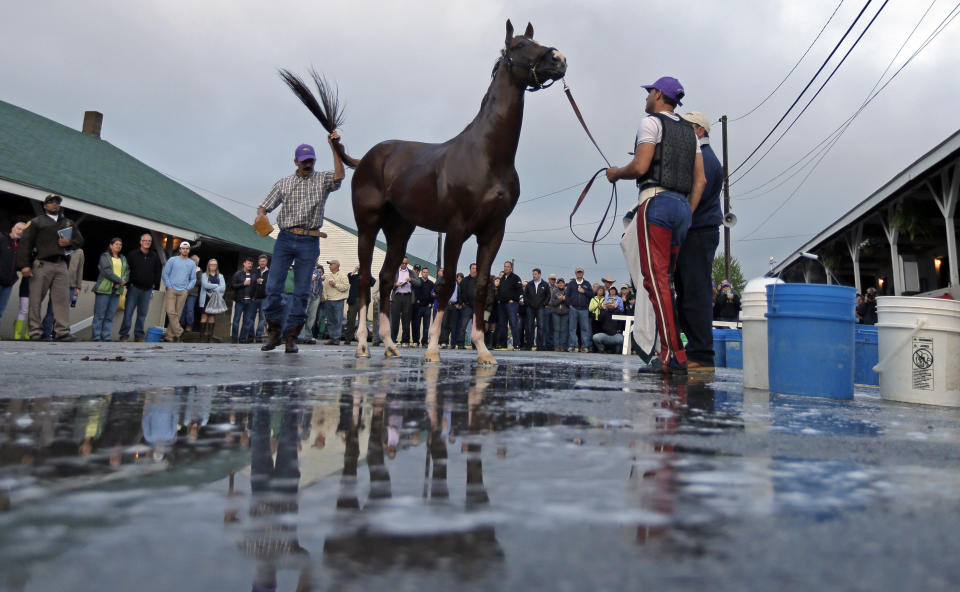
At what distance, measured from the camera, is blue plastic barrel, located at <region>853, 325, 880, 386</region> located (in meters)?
4.73

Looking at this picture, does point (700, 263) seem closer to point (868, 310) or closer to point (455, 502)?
point (455, 502)

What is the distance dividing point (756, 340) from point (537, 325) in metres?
11.3

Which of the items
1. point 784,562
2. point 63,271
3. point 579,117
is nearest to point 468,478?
point 784,562


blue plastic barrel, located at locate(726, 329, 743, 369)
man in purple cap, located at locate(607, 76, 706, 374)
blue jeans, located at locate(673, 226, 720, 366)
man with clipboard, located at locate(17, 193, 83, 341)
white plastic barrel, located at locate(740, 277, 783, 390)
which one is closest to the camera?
white plastic barrel, located at locate(740, 277, 783, 390)

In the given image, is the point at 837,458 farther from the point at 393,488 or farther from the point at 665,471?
the point at 393,488

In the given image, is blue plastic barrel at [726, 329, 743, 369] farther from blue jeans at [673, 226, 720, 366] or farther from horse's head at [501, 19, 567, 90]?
horse's head at [501, 19, 567, 90]

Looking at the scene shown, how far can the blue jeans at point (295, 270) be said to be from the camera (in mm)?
5863

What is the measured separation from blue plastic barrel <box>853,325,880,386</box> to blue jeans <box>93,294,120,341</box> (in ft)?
34.1

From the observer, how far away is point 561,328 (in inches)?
588

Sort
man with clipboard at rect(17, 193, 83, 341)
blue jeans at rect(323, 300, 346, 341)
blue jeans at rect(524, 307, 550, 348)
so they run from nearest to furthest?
man with clipboard at rect(17, 193, 83, 341) < blue jeans at rect(524, 307, 550, 348) < blue jeans at rect(323, 300, 346, 341)

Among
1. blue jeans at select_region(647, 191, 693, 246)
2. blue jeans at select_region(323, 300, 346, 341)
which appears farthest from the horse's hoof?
blue jeans at select_region(323, 300, 346, 341)

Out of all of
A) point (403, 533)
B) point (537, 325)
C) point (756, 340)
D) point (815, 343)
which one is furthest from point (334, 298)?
point (403, 533)

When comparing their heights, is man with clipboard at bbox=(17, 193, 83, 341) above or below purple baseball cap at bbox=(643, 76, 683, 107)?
below

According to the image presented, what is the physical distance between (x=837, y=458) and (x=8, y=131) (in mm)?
17553
